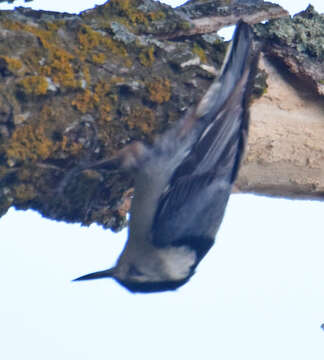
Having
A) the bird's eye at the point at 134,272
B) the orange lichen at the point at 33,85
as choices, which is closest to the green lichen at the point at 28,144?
the orange lichen at the point at 33,85

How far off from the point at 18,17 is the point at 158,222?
974 mm

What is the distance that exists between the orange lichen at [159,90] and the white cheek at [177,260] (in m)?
0.64

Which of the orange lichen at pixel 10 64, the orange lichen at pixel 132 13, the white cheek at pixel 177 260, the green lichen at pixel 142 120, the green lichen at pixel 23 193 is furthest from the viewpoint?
the white cheek at pixel 177 260

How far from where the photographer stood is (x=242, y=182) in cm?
283

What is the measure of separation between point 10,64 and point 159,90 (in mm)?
579

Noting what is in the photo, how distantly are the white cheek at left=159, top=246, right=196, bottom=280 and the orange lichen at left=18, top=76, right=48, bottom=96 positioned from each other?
869mm

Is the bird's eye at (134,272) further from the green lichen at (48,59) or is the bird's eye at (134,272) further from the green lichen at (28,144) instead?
the green lichen at (48,59)

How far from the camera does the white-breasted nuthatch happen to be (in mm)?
2455

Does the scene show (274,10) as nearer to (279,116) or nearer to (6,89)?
(279,116)

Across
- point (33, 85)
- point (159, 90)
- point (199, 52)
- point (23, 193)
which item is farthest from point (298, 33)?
point (23, 193)

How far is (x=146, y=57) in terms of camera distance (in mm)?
2357

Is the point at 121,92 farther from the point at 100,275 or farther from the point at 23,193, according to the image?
the point at 100,275

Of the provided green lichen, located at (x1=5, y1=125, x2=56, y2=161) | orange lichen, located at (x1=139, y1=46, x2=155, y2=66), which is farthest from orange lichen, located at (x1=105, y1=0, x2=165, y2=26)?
green lichen, located at (x1=5, y1=125, x2=56, y2=161)

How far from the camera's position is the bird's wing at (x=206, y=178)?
2490 mm
